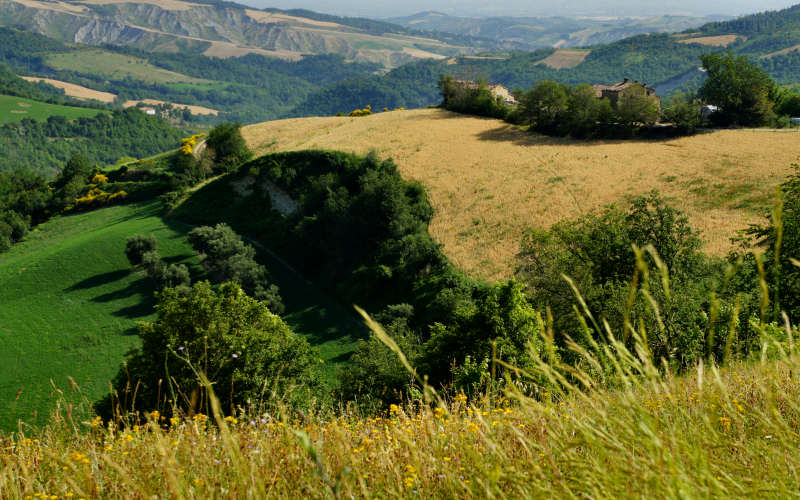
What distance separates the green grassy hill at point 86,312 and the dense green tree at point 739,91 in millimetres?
53880

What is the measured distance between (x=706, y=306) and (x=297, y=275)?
36.4 metres

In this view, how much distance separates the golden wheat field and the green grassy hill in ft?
46.5

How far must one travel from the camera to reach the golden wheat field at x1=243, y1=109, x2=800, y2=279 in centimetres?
4138

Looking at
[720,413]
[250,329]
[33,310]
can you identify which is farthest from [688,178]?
[33,310]

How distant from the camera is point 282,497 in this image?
3086mm

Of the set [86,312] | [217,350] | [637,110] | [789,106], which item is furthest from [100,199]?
[789,106]

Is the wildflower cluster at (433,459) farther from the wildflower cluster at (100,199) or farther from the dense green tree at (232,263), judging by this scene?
the wildflower cluster at (100,199)

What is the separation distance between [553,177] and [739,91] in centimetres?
2778

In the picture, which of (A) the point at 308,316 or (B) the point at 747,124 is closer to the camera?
(A) the point at 308,316

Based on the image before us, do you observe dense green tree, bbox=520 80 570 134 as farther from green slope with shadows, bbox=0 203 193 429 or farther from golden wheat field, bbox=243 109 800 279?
green slope with shadows, bbox=0 203 193 429

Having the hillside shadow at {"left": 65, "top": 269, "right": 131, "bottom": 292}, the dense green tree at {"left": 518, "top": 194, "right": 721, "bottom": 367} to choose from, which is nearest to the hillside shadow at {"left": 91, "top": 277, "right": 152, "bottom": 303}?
the hillside shadow at {"left": 65, "top": 269, "right": 131, "bottom": 292}

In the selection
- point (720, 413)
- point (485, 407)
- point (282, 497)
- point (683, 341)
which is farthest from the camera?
point (683, 341)

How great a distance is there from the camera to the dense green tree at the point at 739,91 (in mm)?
57469

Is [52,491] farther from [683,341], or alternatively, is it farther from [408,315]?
[408,315]
